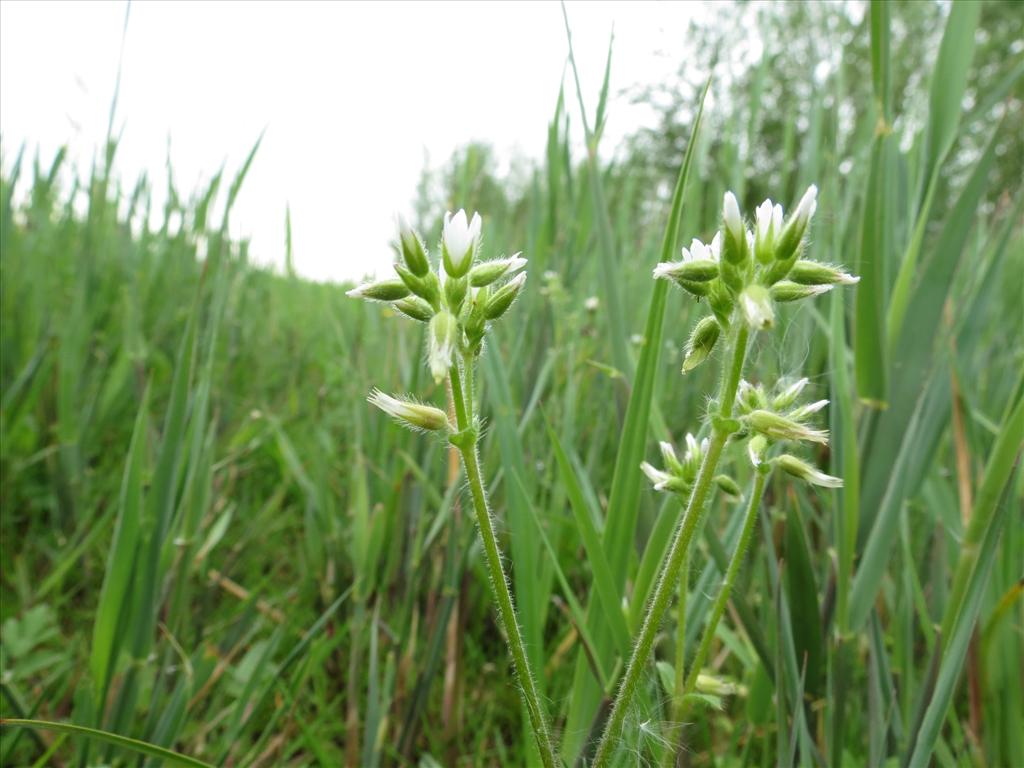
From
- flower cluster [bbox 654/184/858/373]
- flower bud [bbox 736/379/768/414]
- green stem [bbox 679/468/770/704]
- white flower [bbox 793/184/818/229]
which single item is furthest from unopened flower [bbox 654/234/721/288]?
green stem [bbox 679/468/770/704]

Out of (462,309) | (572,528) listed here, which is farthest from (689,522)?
(572,528)

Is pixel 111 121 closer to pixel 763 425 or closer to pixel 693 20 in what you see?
pixel 693 20

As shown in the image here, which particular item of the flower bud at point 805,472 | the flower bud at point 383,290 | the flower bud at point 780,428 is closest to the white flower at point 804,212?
the flower bud at point 780,428

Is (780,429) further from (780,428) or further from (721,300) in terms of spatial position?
(721,300)

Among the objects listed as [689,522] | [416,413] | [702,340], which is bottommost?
[689,522]

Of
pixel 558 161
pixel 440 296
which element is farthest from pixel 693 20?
pixel 440 296

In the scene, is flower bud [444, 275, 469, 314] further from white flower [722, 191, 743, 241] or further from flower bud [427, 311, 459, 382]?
white flower [722, 191, 743, 241]
